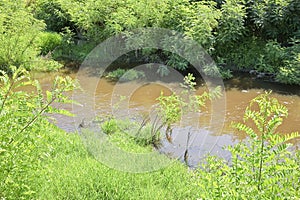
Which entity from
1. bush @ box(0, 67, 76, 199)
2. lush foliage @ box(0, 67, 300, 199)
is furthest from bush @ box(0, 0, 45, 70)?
bush @ box(0, 67, 76, 199)

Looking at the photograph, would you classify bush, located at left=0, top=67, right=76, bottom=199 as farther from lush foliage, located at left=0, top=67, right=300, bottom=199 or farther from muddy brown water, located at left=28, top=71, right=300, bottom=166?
muddy brown water, located at left=28, top=71, right=300, bottom=166

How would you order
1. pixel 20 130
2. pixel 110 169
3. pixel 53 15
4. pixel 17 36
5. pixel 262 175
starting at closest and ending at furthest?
1. pixel 262 175
2. pixel 20 130
3. pixel 110 169
4. pixel 17 36
5. pixel 53 15

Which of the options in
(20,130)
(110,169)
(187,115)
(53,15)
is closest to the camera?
(20,130)

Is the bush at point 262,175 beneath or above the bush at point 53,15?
beneath

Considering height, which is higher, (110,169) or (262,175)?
(262,175)

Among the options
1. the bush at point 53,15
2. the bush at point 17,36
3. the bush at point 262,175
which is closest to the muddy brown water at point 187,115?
the bush at point 17,36

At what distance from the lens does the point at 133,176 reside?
349 cm

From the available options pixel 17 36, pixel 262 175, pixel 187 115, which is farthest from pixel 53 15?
pixel 262 175

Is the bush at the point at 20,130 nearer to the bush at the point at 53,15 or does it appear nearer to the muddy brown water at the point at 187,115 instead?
the muddy brown water at the point at 187,115

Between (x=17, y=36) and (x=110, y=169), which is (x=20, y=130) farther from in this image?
(x=17, y=36)

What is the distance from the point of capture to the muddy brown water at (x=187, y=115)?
16.1 feet

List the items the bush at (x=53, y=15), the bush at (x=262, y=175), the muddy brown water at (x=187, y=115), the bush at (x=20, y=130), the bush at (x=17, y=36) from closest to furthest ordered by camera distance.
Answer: the bush at (x=262, y=175), the bush at (x=20, y=130), the muddy brown water at (x=187, y=115), the bush at (x=17, y=36), the bush at (x=53, y=15)

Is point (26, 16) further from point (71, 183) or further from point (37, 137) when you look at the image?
point (37, 137)

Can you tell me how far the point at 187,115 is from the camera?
221 inches
